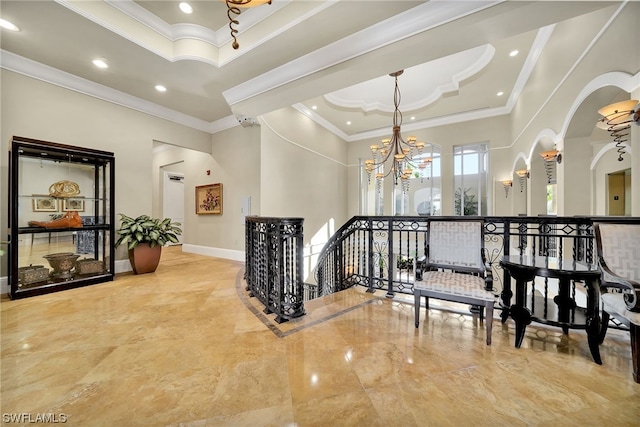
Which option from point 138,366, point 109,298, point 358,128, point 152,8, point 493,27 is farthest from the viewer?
point 358,128

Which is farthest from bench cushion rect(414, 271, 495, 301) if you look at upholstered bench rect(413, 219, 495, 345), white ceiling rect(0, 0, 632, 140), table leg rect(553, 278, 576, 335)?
white ceiling rect(0, 0, 632, 140)

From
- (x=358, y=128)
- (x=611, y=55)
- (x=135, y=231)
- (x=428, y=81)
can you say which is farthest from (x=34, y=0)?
(x=358, y=128)

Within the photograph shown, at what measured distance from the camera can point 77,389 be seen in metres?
1.61

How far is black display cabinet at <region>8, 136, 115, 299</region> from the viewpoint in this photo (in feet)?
10.9

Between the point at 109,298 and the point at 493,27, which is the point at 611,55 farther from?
the point at 109,298

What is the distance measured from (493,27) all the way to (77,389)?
4875 millimetres

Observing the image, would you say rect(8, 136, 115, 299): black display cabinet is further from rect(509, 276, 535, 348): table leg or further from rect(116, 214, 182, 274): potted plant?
rect(509, 276, 535, 348): table leg

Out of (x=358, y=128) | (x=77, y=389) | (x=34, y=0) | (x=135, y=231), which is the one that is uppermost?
(x=358, y=128)

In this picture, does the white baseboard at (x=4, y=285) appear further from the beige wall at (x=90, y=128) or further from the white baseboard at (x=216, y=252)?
the white baseboard at (x=216, y=252)

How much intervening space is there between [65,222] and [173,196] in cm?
581

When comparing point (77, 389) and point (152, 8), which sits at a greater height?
point (152, 8)

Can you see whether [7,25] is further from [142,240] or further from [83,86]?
[142,240]

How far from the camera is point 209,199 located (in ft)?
21.4

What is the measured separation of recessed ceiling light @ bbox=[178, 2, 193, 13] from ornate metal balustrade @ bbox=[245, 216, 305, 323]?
2.95 meters
